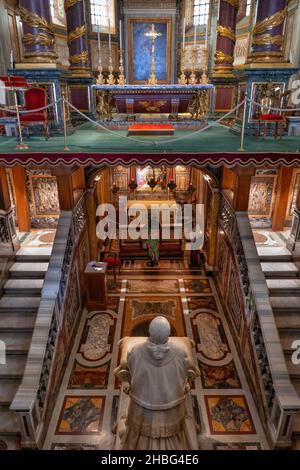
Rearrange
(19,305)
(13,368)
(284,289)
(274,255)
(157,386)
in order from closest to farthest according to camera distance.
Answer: (157,386), (13,368), (19,305), (284,289), (274,255)

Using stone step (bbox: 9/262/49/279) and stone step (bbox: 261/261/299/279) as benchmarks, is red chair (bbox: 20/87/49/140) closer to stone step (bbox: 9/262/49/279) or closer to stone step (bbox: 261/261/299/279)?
stone step (bbox: 9/262/49/279)

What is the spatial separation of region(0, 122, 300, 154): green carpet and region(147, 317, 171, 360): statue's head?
4046 mm

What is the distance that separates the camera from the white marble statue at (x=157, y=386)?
319 centimetres

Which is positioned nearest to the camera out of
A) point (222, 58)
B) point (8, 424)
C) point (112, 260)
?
point (8, 424)

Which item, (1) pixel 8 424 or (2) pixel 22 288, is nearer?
(1) pixel 8 424

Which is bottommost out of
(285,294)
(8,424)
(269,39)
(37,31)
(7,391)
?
(8,424)

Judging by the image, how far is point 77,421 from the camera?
5.81 m

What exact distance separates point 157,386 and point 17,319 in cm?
470

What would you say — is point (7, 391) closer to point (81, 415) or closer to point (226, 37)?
point (81, 415)

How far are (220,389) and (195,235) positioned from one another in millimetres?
6030

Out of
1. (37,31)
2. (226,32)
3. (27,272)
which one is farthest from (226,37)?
(27,272)

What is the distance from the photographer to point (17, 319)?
702 centimetres

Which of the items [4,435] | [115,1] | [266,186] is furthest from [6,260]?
[115,1]

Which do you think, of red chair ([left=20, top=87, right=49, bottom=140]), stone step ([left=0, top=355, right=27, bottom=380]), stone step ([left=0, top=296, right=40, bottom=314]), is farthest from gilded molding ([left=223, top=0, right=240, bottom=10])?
stone step ([left=0, top=355, right=27, bottom=380])
